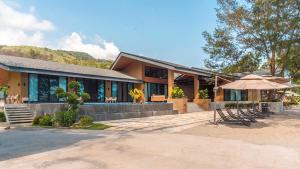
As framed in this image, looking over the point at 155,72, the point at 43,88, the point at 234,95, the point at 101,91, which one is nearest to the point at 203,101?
the point at 155,72

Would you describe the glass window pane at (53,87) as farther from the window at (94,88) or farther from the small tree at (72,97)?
the small tree at (72,97)

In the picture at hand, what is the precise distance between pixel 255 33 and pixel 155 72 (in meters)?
12.5

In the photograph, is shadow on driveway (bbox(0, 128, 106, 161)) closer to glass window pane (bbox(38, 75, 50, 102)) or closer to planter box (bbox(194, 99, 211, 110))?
glass window pane (bbox(38, 75, 50, 102))

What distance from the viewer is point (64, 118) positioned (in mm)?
16047

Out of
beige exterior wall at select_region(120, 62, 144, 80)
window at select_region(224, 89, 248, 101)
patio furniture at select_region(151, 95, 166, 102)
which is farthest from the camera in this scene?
window at select_region(224, 89, 248, 101)

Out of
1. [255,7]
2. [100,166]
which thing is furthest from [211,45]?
[100,166]

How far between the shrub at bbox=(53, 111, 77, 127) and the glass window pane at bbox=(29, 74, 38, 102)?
6.23 meters

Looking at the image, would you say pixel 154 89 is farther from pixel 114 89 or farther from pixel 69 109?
pixel 69 109

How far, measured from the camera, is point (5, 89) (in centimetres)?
2008

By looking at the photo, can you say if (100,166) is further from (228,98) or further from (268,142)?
(228,98)

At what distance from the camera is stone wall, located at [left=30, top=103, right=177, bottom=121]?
1792cm

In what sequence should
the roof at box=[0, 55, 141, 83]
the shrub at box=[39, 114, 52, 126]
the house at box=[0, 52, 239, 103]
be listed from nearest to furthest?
1. the shrub at box=[39, 114, 52, 126]
2. the roof at box=[0, 55, 141, 83]
3. the house at box=[0, 52, 239, 103]

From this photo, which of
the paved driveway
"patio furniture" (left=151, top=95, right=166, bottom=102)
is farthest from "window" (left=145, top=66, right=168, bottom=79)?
the paved driveway

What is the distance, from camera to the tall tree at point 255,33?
75.8ft
